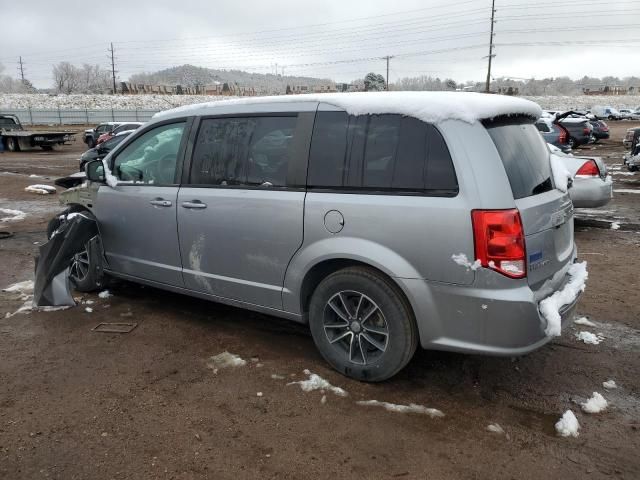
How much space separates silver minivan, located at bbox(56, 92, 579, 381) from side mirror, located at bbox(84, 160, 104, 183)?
84 centimetres

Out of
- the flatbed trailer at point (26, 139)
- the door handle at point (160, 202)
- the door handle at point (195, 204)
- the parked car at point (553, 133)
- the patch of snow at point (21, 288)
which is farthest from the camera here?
the flatbed trailer at point (26, 139)

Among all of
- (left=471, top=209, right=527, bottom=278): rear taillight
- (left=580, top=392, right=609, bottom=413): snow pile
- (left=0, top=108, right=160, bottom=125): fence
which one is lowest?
(left=580, top=392, right=609, bottom=413): snow pile

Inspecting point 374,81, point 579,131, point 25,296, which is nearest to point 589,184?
point 25,296

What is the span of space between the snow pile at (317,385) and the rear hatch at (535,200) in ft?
4.53

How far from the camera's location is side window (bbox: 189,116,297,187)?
12.2 ft

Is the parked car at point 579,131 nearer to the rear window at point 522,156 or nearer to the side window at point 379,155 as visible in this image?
the rear window at point 522,156

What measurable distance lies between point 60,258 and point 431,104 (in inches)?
142

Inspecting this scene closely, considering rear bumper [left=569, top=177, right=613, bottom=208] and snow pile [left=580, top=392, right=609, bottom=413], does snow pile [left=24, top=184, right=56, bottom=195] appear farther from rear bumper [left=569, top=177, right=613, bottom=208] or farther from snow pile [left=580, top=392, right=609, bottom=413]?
snow pile [left=580, top=392, right=609, bottom=413]

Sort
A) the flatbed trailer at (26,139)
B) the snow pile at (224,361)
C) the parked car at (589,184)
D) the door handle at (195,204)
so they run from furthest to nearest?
the flatbed trailer at (26,139) < the parked car at (589,184) < the door handle at (195,204) < the snow pile at (224,361)

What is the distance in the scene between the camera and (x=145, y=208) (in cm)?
453

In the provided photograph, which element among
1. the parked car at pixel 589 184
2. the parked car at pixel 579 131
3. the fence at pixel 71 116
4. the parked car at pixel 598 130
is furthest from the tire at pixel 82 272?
the fence at pixel 71 116

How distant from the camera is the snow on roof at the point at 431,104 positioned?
10.1 ft

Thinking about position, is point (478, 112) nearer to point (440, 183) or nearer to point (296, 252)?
point (440, 183)

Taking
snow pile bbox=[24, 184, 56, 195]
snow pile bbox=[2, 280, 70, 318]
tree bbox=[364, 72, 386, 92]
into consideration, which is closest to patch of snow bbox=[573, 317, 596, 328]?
snow pile bbox=[2, 280, 70, 318]
